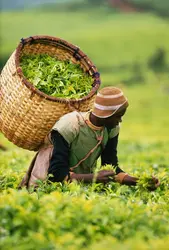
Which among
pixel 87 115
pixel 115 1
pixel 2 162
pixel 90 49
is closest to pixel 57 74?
pixel 87 115

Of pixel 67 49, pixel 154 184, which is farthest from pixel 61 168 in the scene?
pixel 67 49

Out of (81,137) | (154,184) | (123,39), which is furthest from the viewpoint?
(123,39)

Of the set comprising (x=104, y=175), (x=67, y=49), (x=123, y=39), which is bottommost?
(x=123, y=39)

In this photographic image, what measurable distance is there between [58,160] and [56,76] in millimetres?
1326

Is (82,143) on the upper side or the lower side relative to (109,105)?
lower

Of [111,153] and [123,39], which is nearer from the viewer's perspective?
[111,153]

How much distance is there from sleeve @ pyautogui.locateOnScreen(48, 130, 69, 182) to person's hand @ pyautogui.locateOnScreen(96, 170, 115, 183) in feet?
1.17

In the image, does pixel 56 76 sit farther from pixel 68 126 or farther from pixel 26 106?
pixel 68 126

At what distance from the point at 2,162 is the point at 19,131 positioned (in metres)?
4.19

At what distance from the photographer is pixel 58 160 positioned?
7.18 metres

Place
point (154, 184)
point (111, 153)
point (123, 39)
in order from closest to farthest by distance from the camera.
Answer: point (154, 184) → point (111, 153) → point (123, 39)

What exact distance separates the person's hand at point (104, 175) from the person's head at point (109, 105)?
1.84 feet

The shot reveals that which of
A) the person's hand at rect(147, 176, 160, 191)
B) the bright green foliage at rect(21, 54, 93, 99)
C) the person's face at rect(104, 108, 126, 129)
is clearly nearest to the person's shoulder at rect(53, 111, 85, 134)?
the person's face at rect(104, 108, 126, 129)

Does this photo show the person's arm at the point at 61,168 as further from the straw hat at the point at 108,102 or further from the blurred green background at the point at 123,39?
the blurred green background at the point at 123,39
